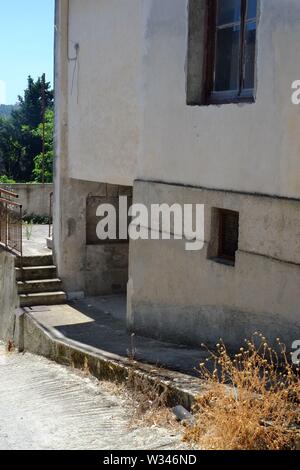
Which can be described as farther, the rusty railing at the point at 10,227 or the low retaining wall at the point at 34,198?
the low retaining wall at the point at 34,198

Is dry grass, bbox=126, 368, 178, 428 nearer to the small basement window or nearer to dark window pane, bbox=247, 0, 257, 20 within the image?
the small basement window

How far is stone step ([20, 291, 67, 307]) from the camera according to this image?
1052 cm

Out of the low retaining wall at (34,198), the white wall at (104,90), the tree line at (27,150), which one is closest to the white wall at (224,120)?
the white wall at (104,90)

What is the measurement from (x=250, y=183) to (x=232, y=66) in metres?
1.42

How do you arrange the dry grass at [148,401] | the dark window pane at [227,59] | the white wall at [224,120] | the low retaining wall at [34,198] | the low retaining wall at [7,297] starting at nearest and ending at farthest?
the dry grass at [148,401], the white wall at [224,120], the dark window pane at [227,59], the low retaining wall at [7,297], the low retaining wall at [34,198]

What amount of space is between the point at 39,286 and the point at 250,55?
6.08 m

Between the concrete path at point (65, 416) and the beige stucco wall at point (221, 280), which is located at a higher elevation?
the beige stucco wall at point (221, 280)

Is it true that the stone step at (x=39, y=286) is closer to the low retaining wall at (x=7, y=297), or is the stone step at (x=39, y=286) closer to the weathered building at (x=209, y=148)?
the low retaining wall at (x=7, y=297)

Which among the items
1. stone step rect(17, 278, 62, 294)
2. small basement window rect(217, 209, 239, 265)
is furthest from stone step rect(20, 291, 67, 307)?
small basement window rect(217, 209, 239, 265)

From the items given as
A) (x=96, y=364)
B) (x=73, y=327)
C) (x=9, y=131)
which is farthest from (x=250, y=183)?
(x=9, y=131)

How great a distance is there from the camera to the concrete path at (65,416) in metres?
4.77

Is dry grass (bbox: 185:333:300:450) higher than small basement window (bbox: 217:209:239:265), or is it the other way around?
small basement window (bbox: 217:209:239:265)

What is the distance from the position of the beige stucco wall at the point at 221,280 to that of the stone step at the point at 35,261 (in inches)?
134

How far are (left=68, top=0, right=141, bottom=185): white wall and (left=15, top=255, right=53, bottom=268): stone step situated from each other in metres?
1.71
